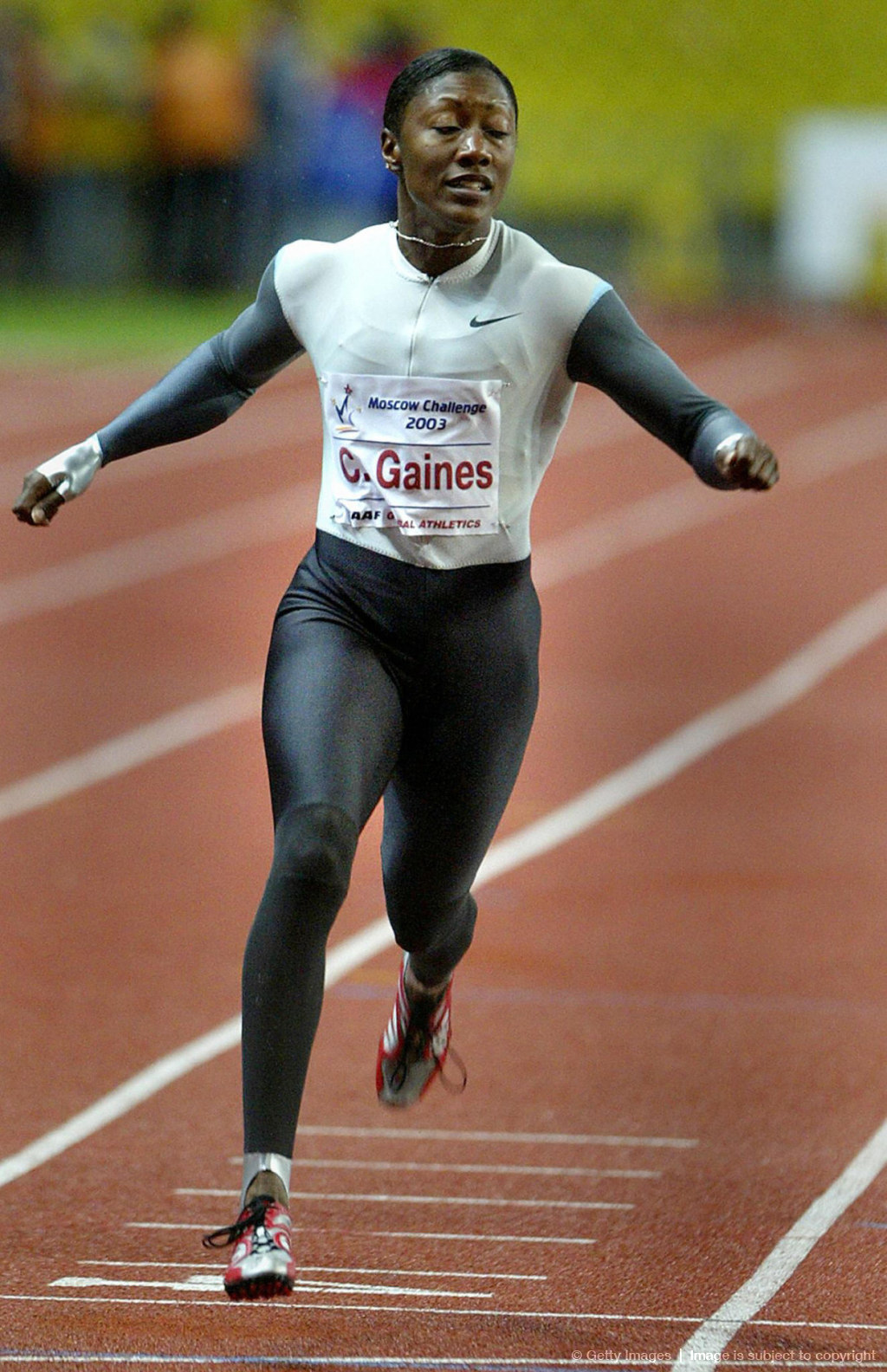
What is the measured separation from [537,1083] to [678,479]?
33.7 feet

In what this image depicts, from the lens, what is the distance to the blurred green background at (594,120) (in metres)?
21.9

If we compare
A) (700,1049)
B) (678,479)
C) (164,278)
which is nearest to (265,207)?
(678,479)

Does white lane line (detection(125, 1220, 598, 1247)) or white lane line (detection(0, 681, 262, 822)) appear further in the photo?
white lane line (detection(0, 681, 262, 822))

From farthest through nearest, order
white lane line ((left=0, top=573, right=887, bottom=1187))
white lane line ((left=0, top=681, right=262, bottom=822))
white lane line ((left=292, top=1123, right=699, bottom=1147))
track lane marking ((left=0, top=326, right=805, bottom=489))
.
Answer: track lane marking ((left=0, top=326, right=805, bottom=489)), white lane line ((left=0, top=681, right=262, bottom=822)), white lane line ((left=0, top=573, right=887, bottom=1187)), white lane line ((left=292, top=1123, right=699, bottom=1147))

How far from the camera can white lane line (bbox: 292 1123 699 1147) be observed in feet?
17.4

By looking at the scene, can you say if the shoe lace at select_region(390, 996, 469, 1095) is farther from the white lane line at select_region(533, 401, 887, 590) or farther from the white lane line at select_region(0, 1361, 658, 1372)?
the white lane line at select_region(533, 401, 887, 590)

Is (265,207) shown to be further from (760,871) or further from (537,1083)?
(537,1083)

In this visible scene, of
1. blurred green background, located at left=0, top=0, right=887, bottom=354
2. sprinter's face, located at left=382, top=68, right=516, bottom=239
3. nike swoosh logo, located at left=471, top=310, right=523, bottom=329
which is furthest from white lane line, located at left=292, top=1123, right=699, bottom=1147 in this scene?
blurred green background, located at left=0, top=0, right=887, bottom=354

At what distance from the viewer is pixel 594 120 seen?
1062 inches

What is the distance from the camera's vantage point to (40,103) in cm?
2142

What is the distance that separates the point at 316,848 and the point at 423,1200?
1387 millimetres

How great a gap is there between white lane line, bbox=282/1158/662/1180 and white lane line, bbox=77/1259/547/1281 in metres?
0.81

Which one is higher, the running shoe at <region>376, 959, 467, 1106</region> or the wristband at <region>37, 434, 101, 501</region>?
the wristband at <region>37, 434, 101, 501</region>

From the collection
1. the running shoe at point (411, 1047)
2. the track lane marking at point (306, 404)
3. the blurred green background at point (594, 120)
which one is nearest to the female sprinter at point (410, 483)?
the running shoe at point (411, 1047)
